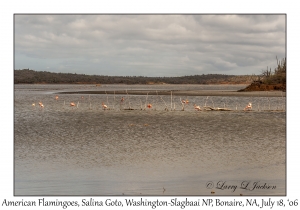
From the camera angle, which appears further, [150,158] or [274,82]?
[274,82]

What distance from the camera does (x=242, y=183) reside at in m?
9.39

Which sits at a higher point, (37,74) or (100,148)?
(37,74)

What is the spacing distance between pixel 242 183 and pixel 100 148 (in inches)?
229

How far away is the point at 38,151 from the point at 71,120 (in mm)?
9653

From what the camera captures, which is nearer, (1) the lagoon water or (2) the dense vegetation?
(1) the lagoon water

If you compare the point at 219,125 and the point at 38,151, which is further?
the point at 219,125

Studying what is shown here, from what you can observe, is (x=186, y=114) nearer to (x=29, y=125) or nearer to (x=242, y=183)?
(x=29, y=125)

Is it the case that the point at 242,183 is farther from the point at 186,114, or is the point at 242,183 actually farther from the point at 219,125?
the point at 186,114

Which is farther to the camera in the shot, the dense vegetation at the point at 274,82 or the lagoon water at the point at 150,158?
the dense vegetation at the point at 274,82
